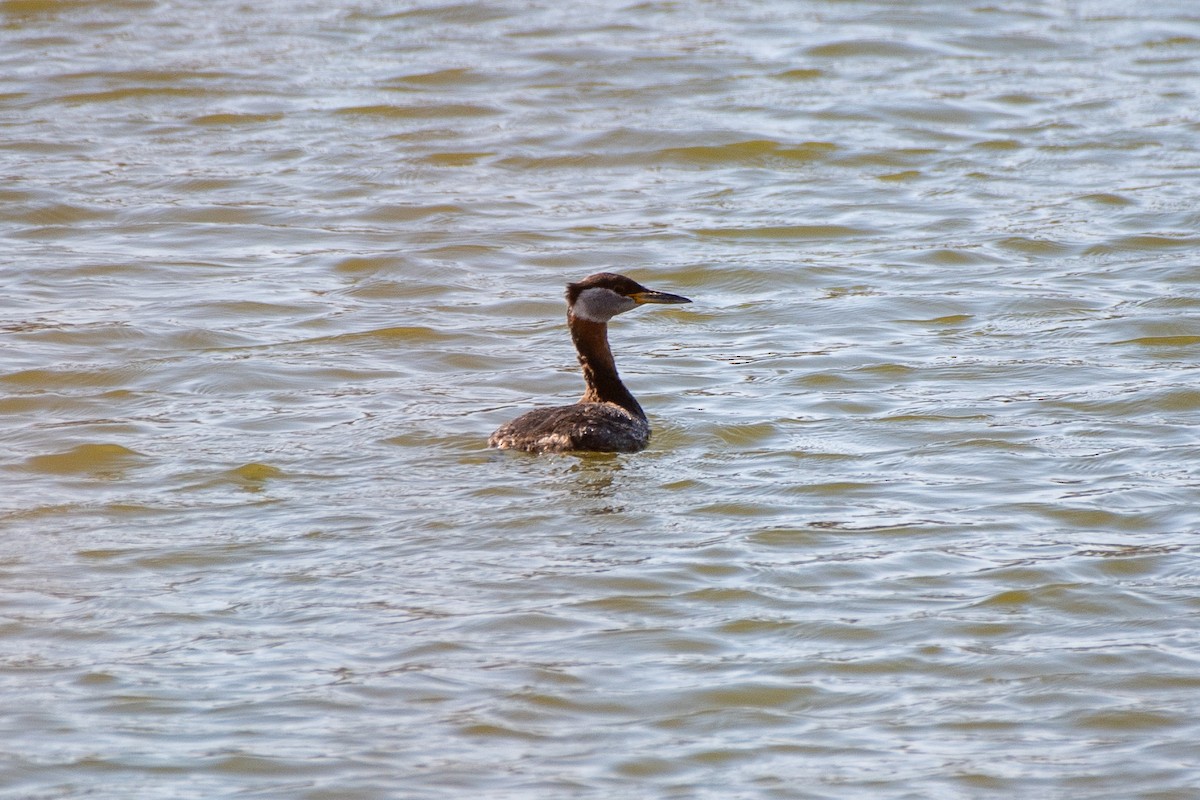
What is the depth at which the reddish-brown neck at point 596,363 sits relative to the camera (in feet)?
35.6

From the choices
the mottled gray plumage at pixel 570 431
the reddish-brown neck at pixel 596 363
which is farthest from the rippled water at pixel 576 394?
the reddish-brown neck at pixel 596 363

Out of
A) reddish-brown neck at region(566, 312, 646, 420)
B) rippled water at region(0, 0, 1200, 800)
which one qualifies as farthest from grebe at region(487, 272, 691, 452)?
rippled water at region(0, 0, 1200, 800)

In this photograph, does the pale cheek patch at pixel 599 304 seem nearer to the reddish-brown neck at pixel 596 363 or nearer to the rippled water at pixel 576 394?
the reddish-brown neck at pixel 596 363

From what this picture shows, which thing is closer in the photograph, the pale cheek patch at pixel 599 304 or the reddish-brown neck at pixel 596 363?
the reddish-brown neck at pixel 596 363

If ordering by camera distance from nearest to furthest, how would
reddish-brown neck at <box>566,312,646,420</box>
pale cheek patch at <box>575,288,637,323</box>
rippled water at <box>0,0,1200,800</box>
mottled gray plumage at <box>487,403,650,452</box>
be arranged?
rippled water at <box>0,0,1200,800</box> → mottled gray plumage at <box>487,403,650,452</box> → reddish-brown neck at <box>566,312,646,420</box> → pale cheek patch at <box>575,288,637,323</box>

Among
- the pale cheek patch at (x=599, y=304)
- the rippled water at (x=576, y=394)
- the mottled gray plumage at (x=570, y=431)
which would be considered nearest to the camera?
the rippled water at (x=576, y=394)

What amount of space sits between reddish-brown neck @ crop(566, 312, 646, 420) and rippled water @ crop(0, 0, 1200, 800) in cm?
37

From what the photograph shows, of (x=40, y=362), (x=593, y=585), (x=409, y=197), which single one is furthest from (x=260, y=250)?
(x=593, y=585)

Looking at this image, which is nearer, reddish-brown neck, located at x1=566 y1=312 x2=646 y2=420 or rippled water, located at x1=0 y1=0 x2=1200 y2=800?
rippled water, located at x1=0 y1=0 x2=1200 y2=800

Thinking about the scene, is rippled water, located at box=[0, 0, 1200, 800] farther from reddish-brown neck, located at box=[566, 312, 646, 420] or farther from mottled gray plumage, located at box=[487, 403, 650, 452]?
reddish-brown neck, located at box=[566, 312, 646, 420]

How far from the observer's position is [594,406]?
34.2 feet

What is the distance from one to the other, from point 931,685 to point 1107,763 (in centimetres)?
81

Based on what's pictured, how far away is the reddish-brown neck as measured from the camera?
1085 cm

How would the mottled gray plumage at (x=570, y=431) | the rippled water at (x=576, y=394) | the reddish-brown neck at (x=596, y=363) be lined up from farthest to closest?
the reddish-brown neck at (x=596, y=363)
the mottled gray plumage at (x=570, y=431)
the rippled water at (x=576, y=394)
